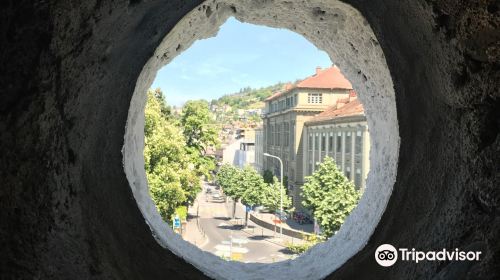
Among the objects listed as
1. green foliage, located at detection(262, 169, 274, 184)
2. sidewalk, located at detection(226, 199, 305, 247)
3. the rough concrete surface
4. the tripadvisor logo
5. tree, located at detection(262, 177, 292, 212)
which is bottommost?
sidewalk, located at detection(226, 199, 305, 247)

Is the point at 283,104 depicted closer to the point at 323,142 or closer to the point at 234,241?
the point at 323,142

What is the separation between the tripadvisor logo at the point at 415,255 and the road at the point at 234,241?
1923 centimetres

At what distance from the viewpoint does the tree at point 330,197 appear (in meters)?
22.5

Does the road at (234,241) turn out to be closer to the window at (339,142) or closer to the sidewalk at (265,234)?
the sidewalk at (265,234)

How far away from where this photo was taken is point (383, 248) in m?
3.19

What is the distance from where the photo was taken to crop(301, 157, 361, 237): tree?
2253 centimetres

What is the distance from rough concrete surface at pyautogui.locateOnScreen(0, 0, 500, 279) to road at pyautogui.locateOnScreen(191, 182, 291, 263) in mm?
19382

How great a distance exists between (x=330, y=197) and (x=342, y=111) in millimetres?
8151

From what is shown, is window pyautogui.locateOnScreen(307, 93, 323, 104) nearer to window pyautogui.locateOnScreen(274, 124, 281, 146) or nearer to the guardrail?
window pyautogui.locateOnScreen(274, 124, 281, 146)

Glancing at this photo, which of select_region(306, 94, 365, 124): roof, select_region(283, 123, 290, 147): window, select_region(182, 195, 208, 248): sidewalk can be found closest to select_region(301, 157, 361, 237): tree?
select_region(306, 94, 365, 124): roof

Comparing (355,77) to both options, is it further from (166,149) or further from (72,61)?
(166,149)

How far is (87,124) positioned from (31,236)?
2.70ft

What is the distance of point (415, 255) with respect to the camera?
109 inches

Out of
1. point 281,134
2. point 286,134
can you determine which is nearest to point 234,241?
point 286,134
